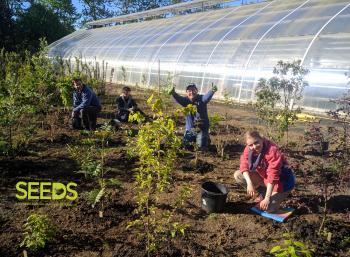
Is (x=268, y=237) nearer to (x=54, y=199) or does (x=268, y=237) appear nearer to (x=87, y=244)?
(x=87, y=244)

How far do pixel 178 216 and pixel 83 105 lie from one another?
4.25 m

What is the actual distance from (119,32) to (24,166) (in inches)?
830

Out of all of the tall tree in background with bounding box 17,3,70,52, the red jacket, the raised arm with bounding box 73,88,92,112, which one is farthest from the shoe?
the tall tree in background with bounding box 17,3,70,52

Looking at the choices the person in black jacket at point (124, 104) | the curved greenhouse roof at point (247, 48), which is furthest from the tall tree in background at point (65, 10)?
the person in black jacket at point (124, 104)

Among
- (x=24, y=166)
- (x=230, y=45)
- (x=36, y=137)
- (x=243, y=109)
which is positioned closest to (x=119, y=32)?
(x=230, y=45)

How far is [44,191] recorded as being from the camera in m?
4.56

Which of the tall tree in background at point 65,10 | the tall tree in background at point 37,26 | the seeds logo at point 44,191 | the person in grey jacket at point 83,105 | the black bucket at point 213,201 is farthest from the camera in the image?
the tall tree in background at point 65,10

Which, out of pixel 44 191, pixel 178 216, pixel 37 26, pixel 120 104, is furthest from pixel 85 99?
pixel 37 26

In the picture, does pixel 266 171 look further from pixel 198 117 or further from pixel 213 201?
pixel 198 117

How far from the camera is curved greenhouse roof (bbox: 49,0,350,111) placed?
9.61 metres

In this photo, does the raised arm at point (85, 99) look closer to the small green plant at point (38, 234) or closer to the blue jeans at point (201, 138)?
the blue jeans at point (201, 138)

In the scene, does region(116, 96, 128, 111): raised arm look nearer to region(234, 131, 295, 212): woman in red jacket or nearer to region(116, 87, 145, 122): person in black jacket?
region(116, 87, 145, 122): person in black jacket

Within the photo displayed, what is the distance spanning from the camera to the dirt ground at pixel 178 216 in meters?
3.50

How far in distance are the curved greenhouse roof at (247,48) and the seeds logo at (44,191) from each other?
6.08 meters
